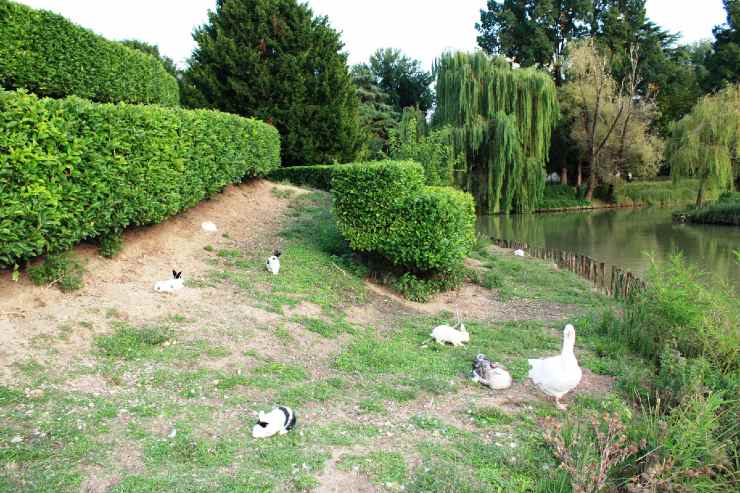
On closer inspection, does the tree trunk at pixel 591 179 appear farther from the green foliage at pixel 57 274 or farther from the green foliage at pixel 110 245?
the green foliage at pixel 57 274

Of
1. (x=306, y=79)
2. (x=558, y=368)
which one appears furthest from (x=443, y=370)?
(x=306, y=79)

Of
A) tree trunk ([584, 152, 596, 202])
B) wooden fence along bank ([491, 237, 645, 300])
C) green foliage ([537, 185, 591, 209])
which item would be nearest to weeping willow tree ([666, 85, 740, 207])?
tree trunk ([584, 152, 596, 202])

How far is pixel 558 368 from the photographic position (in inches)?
195

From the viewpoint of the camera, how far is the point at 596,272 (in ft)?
39.5

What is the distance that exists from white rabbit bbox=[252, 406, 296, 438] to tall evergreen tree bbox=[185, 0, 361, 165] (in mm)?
16418

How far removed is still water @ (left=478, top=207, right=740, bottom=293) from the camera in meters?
16.3

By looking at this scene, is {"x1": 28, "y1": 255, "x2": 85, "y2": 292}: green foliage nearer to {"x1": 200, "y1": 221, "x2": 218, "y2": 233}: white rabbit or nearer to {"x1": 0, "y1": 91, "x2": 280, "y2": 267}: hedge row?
{"x1": 0, "y1": 91, "x2": 280, "y2": 267}: hedge row

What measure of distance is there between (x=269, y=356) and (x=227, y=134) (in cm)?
670

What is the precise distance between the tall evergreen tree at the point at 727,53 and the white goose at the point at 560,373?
42.1m

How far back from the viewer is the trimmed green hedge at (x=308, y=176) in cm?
1741

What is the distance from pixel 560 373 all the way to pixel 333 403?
221cm

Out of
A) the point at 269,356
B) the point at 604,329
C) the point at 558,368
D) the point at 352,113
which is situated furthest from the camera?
the point at 352,113

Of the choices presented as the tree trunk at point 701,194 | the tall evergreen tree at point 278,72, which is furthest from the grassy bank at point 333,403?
the tree trunk at point 701,194

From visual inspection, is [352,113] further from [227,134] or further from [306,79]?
[227,134]
